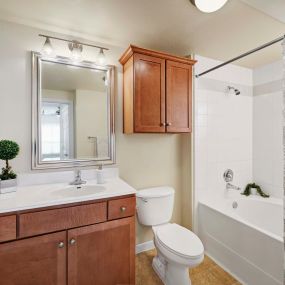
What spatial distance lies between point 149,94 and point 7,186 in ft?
4.58

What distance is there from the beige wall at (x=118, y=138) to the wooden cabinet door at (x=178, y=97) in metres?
0.31

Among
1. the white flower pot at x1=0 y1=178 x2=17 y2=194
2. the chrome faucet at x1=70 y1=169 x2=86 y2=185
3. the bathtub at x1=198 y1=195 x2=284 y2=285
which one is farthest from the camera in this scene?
the chrome faucet at x1=70 y1=169 x2=86 y2=185

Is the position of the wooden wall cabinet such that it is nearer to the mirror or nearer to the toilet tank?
the mirror

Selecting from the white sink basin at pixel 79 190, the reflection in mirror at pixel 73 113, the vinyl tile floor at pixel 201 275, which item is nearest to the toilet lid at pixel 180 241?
the vinyl tile floor at pixel 201 275

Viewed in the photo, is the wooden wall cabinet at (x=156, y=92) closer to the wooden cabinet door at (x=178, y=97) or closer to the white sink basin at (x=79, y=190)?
the wooden cabinet door at (x=178, y=97)

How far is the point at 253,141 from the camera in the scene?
107 inches

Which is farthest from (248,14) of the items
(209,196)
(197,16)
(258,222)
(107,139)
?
(258,222)

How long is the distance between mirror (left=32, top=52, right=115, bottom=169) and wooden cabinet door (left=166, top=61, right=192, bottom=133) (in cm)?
59

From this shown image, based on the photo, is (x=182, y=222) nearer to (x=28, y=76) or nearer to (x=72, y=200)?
(x=72, y=200)

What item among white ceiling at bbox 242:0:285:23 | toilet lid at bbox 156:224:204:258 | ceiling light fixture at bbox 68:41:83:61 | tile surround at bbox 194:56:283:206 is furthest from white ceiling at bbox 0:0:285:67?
toilet lid at bbox 156:224:204:258

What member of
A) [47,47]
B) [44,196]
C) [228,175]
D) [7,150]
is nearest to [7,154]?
[7,150]

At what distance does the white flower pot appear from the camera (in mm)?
1358

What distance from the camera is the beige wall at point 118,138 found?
1.56 meters

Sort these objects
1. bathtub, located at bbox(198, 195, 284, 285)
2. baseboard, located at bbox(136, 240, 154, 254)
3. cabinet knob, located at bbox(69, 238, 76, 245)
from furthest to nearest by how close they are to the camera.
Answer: baseboard, located at bbox(136, 240, 154, 254) → bathtub, located at bbox(198, 195, 284, 285) → cabinet knob, located at bbox(69, 238, 76, 245)
